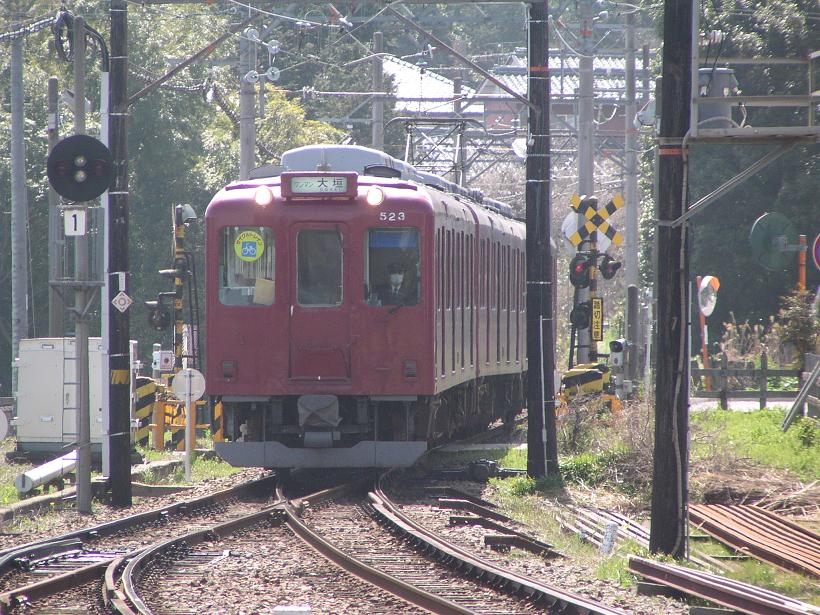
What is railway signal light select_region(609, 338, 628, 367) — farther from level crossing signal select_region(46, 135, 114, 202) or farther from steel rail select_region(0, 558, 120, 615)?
steel rail select_region(0, 558, 120, 615)

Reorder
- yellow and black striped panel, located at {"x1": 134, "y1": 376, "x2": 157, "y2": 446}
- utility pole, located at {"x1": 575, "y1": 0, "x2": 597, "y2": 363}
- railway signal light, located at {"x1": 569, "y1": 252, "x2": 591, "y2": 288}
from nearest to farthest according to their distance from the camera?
1. railway signal light, located at {"x1": 569, "y1": 252, "x2": 591, "y2": 288}
2. yellow and black striped panel, located at {"x1": 134, "y1": 376, "x2": 157, "y2": 446}
3. utility pole, located at {"x1": 575, "y1": 0, "x2": 597, "y2": 363}

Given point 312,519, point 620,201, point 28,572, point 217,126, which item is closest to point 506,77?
point 217,126

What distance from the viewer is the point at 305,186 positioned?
1536 cm

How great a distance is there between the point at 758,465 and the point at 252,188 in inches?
241

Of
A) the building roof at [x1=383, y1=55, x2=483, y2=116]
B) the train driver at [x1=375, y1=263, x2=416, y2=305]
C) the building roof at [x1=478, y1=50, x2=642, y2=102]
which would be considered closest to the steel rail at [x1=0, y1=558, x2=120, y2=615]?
the train driver at [x1=375, y1=263, x2=416, y2=305]

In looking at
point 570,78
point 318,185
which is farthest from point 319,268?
point 570,78

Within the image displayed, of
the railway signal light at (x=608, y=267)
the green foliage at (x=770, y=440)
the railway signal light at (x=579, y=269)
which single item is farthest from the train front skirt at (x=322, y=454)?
the railway signal light at (x=608, y=267)

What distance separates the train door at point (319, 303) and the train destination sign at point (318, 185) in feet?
1.12

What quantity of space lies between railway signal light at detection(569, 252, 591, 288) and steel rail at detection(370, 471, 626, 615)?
33.0ft

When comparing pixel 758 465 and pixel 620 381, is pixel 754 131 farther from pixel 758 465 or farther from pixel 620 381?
pixel 620 381

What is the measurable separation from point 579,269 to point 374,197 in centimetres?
793

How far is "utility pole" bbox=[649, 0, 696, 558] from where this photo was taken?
10.3 metres

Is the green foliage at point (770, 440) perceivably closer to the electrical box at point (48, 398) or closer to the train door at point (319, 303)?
the train door at point (319, 303)

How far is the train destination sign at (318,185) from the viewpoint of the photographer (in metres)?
15.2
